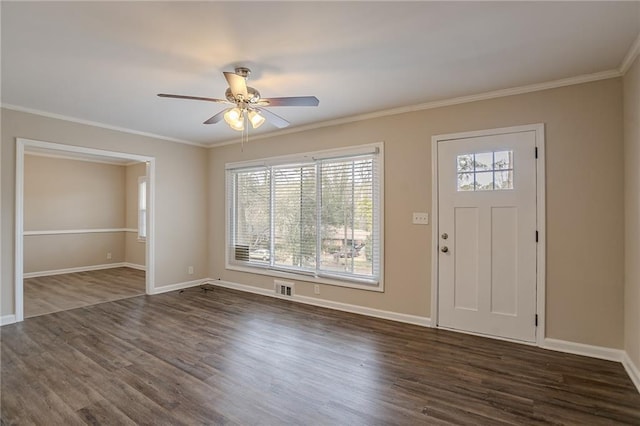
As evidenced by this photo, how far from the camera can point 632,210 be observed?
2.57 meters

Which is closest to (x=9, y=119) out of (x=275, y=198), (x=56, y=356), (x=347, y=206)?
(x=56, y=356)

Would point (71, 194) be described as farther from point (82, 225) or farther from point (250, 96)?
point (250, 96)

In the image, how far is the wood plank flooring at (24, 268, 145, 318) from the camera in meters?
4.55

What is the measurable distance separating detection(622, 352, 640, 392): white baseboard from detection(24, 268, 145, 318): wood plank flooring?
19.9 ft

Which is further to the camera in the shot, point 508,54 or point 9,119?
point 9,119

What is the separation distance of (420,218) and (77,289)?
5.80 meters

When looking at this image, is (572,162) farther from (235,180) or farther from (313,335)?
(235,180)

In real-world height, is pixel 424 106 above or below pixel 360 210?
above

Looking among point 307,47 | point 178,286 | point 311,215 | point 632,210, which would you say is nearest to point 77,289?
point 178,286

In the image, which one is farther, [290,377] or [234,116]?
[234,116]

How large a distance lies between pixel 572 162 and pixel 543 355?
1824 mm

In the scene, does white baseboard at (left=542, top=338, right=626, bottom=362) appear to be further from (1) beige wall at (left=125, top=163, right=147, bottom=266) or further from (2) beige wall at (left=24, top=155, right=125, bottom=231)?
(2) beige wall at (left=24, top=155, right=125, bottom=231)

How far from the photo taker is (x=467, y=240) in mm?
3479

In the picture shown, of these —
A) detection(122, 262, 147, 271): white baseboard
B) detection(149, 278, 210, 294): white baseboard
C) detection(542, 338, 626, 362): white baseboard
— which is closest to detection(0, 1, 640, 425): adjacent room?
detection(542, 338, 626, 362): white baseboard
